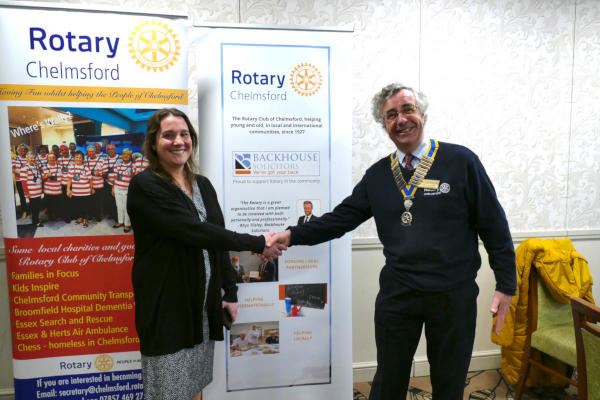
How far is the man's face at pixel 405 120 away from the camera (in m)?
1.75

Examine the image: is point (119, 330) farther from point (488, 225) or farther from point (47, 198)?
point (488, 225)

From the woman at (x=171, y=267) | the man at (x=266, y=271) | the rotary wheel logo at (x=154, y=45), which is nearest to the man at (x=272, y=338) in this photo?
the man at (x=266, y=271)

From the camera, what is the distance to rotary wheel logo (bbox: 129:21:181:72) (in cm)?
190

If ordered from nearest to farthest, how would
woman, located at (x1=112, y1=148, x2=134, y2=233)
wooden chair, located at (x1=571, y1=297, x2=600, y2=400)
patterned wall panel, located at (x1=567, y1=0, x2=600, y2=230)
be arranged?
wooden chair, located at (x1=571, y1=297, x2=600, y2=400), woman, located at (x1=112, y1=148, x2=134, y2=233), patterned wall panel, located at (x1=567, y1=0, x2=600, y2=230)

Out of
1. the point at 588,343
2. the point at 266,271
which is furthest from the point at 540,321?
the point at 266,271

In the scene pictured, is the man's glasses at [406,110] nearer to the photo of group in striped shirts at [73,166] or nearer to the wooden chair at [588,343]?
the wooden chair at [588,343]

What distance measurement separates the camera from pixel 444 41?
274cm

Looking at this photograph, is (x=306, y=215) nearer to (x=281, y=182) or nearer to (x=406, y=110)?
(x=281, y=182)

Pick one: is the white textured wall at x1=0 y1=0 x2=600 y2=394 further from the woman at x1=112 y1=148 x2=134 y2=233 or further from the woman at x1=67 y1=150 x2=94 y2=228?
the woman at x1=67 y1=150 x2=94 y2=228

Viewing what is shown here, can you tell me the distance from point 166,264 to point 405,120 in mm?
1127

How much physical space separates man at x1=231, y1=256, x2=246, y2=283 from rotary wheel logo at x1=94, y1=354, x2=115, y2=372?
72 centimetres

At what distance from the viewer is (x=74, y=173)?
6.28ft

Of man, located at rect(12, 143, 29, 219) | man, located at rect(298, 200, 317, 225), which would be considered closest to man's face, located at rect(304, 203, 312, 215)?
man, located at rect(298, 200, 317, 225)

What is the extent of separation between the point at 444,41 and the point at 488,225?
62.1 inches
